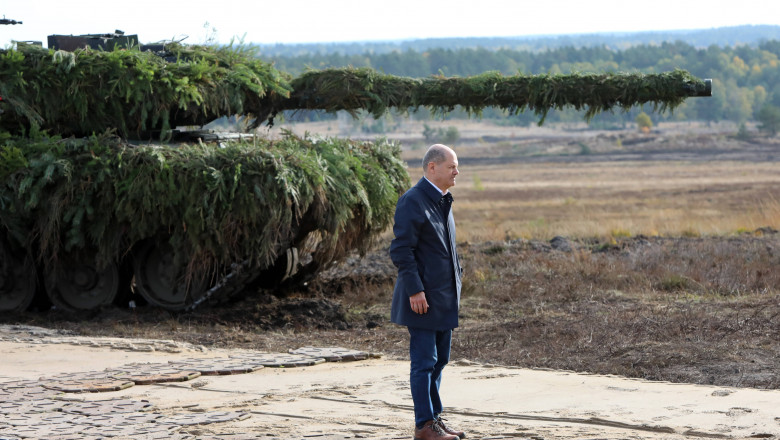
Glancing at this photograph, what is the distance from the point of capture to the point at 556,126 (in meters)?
110

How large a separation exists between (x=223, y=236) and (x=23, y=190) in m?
2.01

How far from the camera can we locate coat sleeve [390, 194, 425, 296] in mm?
6004

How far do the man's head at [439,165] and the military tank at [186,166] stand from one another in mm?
5280

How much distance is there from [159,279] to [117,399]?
523 centimetres

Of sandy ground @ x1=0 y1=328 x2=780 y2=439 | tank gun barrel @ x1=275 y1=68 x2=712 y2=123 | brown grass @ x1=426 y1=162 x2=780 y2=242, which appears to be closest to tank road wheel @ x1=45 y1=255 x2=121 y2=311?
tank gun barrel @ x1=275 y1=68 x2=712 y2=123

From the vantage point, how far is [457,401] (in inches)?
283

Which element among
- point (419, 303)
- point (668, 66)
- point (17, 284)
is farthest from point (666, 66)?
point (419, 303)

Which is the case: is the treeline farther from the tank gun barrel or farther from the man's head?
the man's head

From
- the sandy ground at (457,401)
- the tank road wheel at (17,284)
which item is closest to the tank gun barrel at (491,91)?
the tank road wheel at (17,284)

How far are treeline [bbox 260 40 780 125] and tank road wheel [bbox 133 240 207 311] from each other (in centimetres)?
8222

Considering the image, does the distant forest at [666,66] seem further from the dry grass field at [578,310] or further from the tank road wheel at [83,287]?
the tank road wheel at [83,287]

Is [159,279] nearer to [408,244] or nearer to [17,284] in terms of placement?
[17,284]

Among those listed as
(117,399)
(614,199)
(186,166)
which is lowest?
(614,199)

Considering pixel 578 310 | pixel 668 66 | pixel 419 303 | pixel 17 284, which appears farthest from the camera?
pixel 668 66
